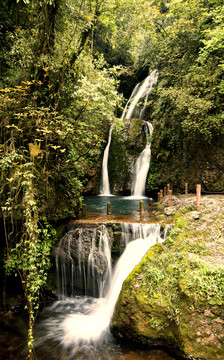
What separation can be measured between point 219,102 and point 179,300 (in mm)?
10359

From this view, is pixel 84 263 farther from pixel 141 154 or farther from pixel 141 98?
pixel 141 98

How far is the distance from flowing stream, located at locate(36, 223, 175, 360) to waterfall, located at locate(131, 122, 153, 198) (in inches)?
346

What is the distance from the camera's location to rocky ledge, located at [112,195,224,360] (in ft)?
13.2

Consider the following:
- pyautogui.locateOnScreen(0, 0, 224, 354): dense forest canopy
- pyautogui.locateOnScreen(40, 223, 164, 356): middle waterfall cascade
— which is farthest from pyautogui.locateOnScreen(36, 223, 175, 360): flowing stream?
pyautogui.locateOnScreen(0, 0, 224, 354): dense forest canopy

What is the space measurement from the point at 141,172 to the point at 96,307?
36.9 ft

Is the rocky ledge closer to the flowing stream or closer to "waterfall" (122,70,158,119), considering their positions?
the flowing stream

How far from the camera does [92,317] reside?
5883 mm

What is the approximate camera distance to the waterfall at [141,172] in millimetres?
15948

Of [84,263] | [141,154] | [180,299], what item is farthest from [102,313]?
[141,154]

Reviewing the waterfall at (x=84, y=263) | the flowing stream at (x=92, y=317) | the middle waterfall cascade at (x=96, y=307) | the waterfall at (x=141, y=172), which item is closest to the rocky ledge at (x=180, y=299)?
the flowing stream at (x=92, y=317)

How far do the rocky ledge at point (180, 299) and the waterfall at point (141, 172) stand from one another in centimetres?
998

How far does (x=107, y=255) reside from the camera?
702cm

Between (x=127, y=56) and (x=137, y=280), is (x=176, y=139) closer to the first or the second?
(x=137, y=280)

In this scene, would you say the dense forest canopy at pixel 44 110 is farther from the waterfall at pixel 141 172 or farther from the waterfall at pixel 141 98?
the waterfall at pixel 141 98
